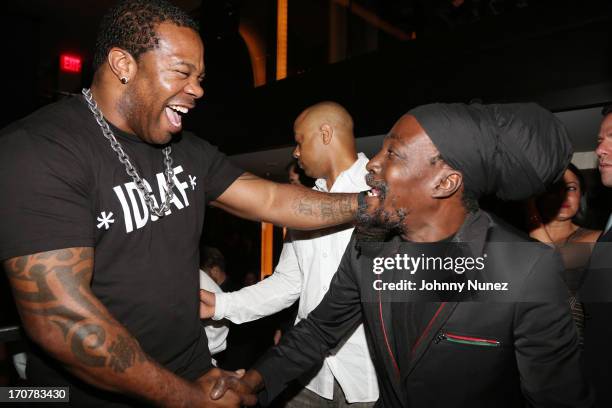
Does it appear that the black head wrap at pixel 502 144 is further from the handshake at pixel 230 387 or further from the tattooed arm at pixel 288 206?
the handshake at pixel 230 387

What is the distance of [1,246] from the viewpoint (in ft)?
4.13

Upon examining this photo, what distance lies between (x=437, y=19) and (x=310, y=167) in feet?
16.4

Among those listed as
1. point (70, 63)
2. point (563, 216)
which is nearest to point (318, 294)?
point (563, 216)

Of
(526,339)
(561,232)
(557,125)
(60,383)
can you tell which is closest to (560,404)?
(526,339)

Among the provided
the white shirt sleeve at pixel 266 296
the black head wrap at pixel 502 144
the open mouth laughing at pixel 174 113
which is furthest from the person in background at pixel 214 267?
the black head wrap at pixel 502 144

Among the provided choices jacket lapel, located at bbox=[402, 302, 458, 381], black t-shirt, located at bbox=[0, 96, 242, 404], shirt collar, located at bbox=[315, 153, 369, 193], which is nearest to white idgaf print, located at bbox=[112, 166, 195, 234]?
black t-shirt, located at bbox=[0, 96, 242, 404]

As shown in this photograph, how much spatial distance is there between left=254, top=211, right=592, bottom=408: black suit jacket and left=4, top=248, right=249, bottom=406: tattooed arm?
2.09 feet

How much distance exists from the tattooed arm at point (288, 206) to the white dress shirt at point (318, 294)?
0.28 meters

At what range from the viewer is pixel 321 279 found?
2510mm

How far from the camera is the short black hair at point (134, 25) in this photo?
1635 mm

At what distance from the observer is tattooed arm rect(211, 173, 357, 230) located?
7.23 ft

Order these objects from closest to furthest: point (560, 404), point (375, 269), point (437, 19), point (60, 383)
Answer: point (560, 404), point (60, 383), point (375, 269), point (437, 19)

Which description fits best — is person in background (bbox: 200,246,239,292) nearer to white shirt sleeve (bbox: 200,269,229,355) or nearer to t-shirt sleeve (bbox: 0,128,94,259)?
white shirt sleeve (bbox: 200,269,229,355)

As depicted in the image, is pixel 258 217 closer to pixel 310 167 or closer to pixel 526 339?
pixel 310 167
